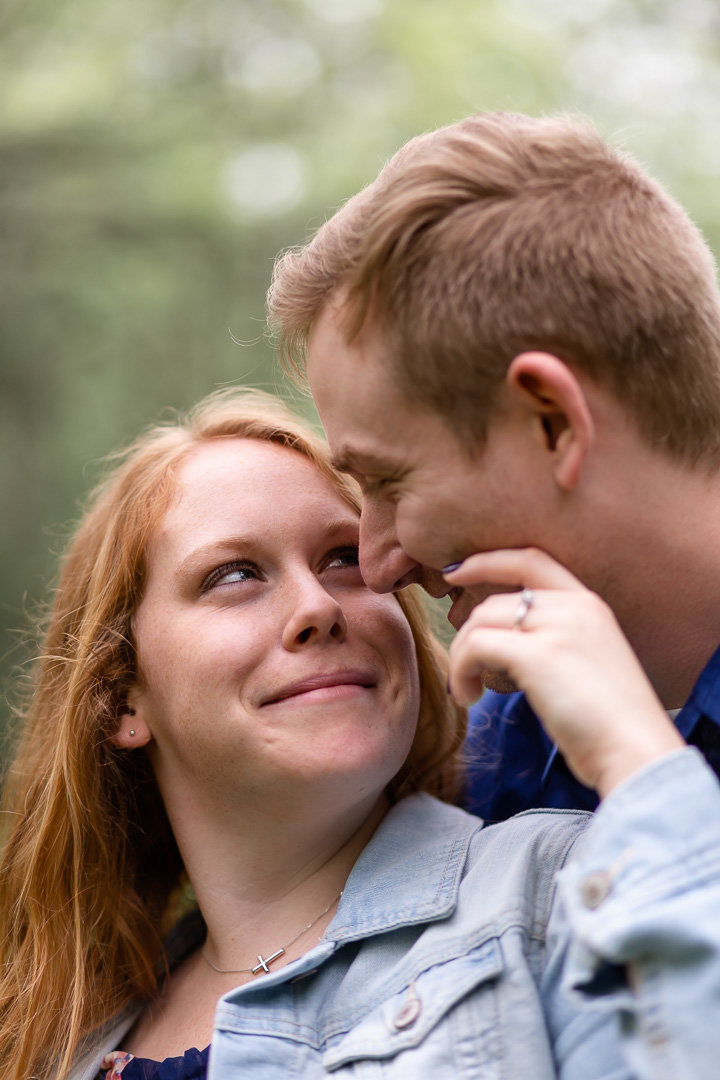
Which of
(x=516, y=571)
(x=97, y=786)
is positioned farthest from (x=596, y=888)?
(x=97, y=786)

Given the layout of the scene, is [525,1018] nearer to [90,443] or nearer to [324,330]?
[324,330]

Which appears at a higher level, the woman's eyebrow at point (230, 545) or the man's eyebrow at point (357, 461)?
the man's eyebrow at point (357, 461)

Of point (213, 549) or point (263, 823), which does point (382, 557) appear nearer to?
point (213, 549)

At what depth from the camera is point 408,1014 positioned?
5.97ft

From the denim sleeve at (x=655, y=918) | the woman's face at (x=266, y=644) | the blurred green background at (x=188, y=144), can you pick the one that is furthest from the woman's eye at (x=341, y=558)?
the blurred green background at (x=188, y=144)

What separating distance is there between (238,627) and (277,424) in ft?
2.05

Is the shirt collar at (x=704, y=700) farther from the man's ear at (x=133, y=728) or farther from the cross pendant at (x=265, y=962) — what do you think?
the man's ear at (x=133, y=728)

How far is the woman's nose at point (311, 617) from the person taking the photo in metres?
2.26

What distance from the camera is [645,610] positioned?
1.90m

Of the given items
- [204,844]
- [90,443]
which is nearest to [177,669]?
[204,844]

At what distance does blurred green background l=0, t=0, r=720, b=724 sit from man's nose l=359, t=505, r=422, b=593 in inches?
224

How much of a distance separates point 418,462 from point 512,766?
1.13 m

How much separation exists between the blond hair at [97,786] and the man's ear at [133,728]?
0.09ft

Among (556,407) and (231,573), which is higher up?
(556,407)
